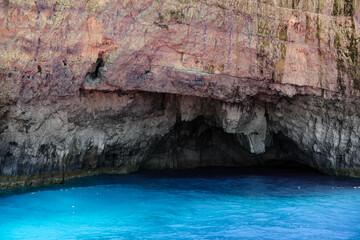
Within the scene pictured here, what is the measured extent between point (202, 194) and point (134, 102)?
336cm

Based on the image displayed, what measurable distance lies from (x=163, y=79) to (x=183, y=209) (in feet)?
11.8

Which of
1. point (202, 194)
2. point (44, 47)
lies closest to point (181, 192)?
point (202, 194)

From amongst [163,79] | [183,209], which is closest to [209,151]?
[163,79]

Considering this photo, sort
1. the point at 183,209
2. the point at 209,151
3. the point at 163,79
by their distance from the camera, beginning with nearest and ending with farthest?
the point at 183,209 < the point at 163,79 < the point at 209,151

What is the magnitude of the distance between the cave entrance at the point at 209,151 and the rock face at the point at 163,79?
1.90 feet

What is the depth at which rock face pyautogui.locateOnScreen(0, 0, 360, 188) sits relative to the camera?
1100 centimetres

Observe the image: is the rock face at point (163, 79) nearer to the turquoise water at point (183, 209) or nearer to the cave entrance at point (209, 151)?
the cave entrance at point (209, 151)

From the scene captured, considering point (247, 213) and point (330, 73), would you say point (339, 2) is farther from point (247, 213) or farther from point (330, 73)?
point (247, 213)

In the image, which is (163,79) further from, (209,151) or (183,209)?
(209,151)

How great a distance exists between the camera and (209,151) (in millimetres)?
17516

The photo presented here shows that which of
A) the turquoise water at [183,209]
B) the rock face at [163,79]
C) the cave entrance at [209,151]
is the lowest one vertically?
the turquoise water at [183,209]

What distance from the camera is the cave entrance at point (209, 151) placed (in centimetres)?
1606

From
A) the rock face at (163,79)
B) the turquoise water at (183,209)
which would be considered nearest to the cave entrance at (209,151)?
the rock face at (163,79)

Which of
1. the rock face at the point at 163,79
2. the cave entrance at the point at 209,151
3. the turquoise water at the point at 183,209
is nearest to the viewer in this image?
the turquoise water at the point at 183,209
